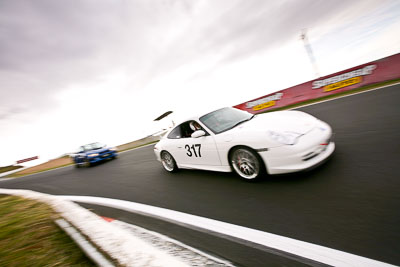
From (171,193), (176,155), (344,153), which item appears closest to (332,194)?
(344,153)

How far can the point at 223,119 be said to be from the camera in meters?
4.21

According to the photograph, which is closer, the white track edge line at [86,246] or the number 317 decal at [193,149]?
the white track edge line at [86,246]

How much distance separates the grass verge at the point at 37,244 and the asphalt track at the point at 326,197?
3.00ft

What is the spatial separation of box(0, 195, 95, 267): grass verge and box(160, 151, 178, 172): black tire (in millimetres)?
2522

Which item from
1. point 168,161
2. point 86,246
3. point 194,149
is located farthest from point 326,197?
point 168,161

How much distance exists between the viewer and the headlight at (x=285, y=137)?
3.01m

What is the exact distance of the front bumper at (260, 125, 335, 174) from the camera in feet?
9.67

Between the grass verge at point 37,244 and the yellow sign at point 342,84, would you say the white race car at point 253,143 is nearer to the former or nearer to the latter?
the grass verge at point 37,244

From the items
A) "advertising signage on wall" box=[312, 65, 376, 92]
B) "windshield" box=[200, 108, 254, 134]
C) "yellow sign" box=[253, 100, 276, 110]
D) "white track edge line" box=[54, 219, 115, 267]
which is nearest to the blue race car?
"windshield" box=[200, 108, 254, 134]

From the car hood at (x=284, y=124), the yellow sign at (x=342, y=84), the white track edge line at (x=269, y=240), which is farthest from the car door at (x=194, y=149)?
the yellow sign at (x=342, y=84)

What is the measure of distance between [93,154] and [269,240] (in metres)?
10.6

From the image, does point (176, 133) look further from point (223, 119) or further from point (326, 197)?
point (326, 197)

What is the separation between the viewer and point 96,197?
486cm

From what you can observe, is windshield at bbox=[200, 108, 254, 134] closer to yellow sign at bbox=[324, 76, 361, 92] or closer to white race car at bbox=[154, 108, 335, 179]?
white race car at bbox=[154, 108, 335, 179]
